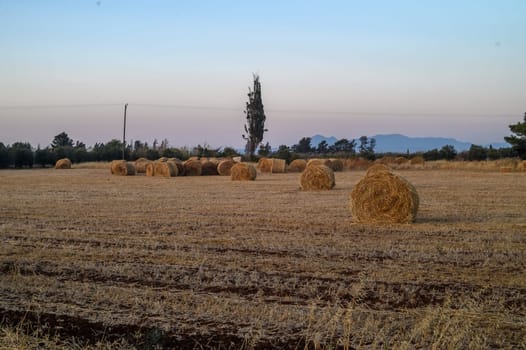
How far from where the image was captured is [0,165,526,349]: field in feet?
15.1

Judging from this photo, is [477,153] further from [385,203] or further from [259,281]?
[259,281]

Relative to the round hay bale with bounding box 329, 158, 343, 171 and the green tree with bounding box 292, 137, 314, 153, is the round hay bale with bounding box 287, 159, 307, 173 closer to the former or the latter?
the round hay bale with bounding box 329, 158, 343, 171

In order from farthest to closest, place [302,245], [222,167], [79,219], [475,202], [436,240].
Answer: [222,167]
[475,202]
[79,219]
[436,240]
[302,245]

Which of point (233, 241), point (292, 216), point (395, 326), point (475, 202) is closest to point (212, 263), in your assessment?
point (233, 241)

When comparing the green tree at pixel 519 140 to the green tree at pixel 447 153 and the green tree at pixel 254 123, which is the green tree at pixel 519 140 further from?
the green tree at pixel 254 123

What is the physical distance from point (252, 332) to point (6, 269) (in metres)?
3.76

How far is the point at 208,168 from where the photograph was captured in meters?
31.1

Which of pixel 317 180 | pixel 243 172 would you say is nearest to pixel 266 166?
pixel 243 172

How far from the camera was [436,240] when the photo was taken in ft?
29.6

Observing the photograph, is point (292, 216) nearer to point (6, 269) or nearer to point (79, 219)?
point (79, 219)

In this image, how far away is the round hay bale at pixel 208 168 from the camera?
30938 millimetres

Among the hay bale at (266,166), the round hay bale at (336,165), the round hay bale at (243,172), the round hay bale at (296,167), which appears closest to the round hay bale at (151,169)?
the round hay bale at (243,172)

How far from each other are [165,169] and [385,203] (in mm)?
18414

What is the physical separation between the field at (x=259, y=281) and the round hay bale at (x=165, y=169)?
52.6ft
